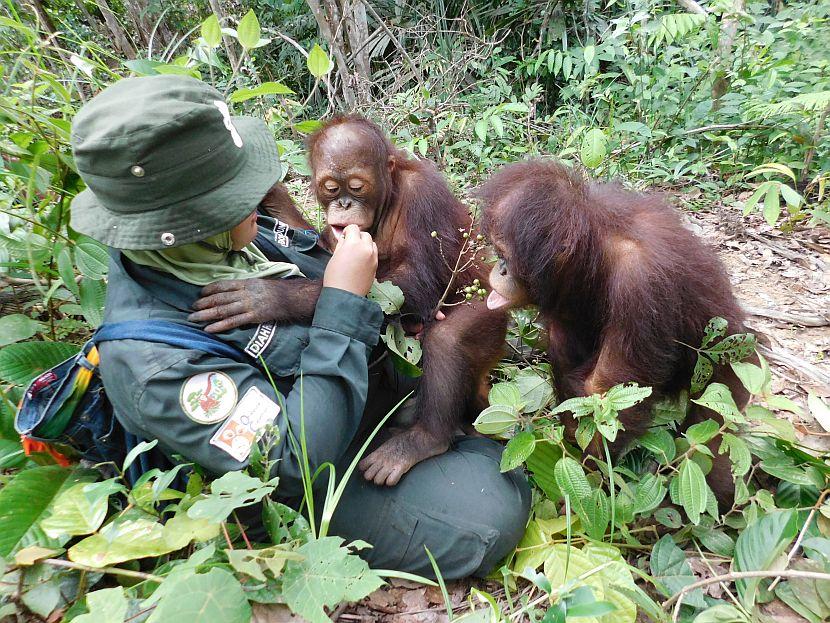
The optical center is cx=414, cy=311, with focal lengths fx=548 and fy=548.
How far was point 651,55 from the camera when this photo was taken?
18.6 feet

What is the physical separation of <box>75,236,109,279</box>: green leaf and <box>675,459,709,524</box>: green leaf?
230 cm

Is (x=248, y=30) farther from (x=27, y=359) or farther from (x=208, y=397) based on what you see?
(x=208, y=397)

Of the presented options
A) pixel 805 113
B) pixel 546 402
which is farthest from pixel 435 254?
pixel 805 113

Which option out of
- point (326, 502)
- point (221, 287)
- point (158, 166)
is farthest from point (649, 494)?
point (158, 166)

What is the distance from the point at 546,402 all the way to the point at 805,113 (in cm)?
409

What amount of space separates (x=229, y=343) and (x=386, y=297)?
2.20 feet

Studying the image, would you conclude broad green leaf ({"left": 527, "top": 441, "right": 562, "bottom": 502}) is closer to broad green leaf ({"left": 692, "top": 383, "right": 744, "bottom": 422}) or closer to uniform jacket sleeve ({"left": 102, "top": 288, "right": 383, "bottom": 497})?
broad green leaf ({"left": 692, "top": 383, "right": 744, "bottom": 422})

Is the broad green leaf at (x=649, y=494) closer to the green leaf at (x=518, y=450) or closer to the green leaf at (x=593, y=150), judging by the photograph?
the green leaf at (x=518, y=450)

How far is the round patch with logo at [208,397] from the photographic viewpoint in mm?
1525

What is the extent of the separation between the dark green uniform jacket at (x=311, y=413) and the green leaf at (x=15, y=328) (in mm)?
840

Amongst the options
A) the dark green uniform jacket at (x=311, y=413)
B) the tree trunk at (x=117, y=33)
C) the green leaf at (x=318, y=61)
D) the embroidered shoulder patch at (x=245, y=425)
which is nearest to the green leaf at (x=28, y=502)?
the dark green uniform jacket at (x=311, y=413)

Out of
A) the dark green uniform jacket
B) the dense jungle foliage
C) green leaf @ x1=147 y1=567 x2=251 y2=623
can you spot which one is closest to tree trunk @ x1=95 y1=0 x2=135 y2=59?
Answer: the dense jungle foliage

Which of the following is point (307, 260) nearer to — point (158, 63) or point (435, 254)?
point (435, 254)

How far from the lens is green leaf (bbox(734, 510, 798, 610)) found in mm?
1780
